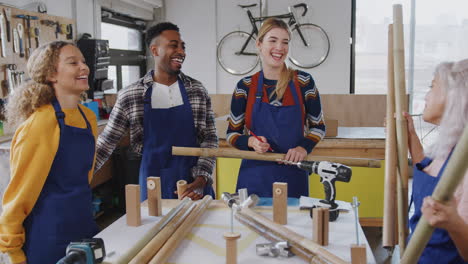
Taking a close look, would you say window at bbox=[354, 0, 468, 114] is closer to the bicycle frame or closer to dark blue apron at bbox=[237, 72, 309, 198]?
the bicycle frame

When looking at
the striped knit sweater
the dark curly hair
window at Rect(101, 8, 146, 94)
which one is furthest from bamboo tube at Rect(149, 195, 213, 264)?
window at Rect(101, 8, 146, 94)

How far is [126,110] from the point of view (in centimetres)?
233

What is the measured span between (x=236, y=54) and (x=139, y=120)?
460 cm

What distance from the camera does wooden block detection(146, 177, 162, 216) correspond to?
1.74 meters

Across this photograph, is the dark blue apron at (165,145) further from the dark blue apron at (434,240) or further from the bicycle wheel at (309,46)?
the bicycle wheel at (309,46)

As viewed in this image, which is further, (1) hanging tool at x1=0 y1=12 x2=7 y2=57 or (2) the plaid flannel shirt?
(1) hanging tool at x1=0 y1=12 x2=7 y2=57

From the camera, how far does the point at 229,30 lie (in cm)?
678

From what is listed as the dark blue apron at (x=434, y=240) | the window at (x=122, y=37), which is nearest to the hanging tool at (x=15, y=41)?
the window at (x=122, y=37)

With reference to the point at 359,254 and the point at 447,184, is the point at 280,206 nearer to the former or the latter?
the point at 359,254

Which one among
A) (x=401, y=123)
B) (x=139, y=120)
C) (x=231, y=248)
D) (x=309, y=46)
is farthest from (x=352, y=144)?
(x=309, y=46)

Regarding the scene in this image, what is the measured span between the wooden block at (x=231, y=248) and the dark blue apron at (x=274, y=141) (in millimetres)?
978

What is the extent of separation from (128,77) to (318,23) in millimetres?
2883

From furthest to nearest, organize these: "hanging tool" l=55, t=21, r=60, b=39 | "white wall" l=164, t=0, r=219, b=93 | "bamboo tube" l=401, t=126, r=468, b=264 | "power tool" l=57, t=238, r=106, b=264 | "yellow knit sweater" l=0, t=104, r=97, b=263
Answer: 1. "white wall" l=164, t=0, r=219, b=93
2. "hanging tool" l=55, t=21, r=60, b=39
3. "yellow knit sweater" l=0, t=104, r=97, b=263
4. "power tool" l=57, t=238, r=106, b=264
5. "bamboo tube" l=401, t=126, r=468, b=264

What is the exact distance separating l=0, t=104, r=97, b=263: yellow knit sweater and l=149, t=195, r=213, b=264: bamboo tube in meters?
0.53
